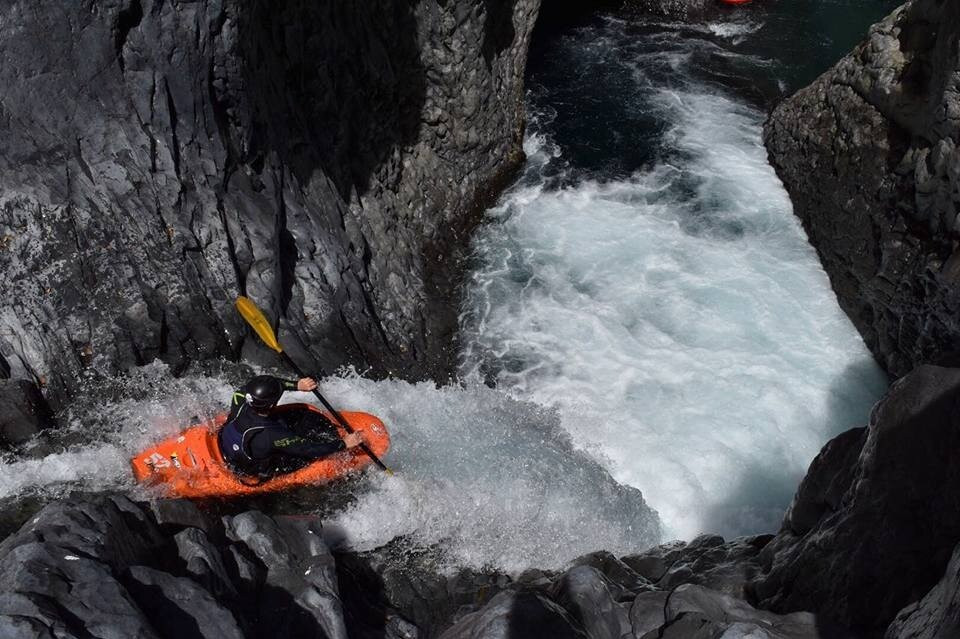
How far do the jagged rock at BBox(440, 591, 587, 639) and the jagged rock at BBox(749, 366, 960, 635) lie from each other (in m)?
1.59

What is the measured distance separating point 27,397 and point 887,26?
37.1ft

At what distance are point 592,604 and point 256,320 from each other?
420 centimetres

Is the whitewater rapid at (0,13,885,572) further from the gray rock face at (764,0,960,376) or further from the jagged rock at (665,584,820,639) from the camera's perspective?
the jagged rock at (665,584,820,639)

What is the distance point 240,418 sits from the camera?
7.20 metres

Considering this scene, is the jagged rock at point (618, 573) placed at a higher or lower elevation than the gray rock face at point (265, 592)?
lower

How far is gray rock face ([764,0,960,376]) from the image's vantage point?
9031 mm

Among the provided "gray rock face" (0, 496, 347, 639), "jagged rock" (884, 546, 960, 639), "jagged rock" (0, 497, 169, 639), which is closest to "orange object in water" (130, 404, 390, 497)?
"gray rock face" (0, 496, 347, 639)

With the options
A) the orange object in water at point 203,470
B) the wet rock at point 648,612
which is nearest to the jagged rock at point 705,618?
the wet rock at point 648,612

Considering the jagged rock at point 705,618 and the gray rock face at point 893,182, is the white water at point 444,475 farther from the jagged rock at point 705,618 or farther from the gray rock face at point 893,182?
the gray rock face at point 893,182

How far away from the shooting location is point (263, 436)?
23.7 ft

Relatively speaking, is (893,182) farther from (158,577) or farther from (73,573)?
(73,573)

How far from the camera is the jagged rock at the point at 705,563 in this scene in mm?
6285

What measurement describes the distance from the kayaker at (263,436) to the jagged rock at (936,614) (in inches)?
196

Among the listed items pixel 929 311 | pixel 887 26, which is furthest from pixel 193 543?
pixel 887 26
